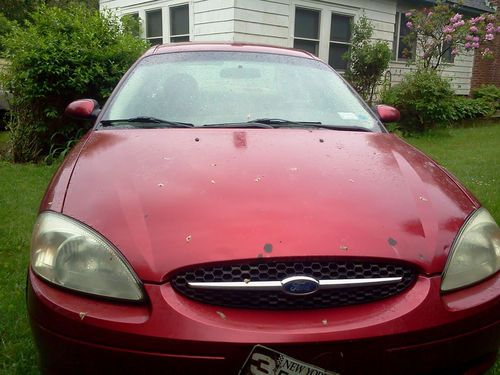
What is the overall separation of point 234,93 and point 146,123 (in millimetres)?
558

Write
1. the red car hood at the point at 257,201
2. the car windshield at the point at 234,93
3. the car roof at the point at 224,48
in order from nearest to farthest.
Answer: the red car hood at the point at 257,201 → the car windshield at the point at 234,93 → the car roof at the point at 224,48

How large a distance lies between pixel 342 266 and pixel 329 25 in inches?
428

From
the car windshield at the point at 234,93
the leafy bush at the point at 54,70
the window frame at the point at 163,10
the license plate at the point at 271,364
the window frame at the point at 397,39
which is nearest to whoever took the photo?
the license plate at the point at 271,364

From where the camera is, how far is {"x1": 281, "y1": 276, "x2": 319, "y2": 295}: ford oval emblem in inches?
55.6

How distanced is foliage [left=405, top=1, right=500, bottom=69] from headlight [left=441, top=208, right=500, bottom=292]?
1073 centimetres

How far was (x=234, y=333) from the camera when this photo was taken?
1.34 metres

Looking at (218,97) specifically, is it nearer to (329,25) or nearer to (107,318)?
(107,318)

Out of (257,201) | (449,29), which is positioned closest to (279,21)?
(449,29)

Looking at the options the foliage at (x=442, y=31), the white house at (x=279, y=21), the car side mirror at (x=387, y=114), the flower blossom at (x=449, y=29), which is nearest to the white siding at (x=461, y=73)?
the white house at (x=279, y=21)

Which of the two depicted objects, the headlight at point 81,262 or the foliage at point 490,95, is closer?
the headlight at point 81,262

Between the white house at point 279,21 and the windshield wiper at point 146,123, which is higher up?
the white house at point 279,21

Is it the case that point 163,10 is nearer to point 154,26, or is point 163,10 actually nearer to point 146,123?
point 154,26

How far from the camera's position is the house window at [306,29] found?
10953 millimetres

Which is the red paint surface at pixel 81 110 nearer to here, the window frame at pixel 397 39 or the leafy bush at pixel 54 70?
the leafy bush at pixel 54 70
